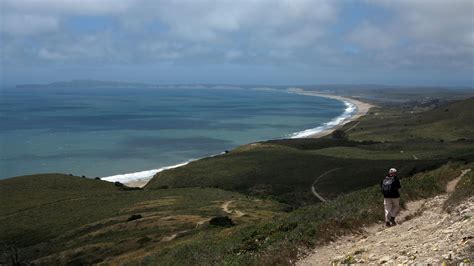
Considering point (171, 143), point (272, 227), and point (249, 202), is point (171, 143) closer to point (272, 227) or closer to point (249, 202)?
point (249, 202)

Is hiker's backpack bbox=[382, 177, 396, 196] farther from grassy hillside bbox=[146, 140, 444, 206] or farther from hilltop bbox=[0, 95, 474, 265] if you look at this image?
grassy hillside bbox=[146, 140, 444, 206]

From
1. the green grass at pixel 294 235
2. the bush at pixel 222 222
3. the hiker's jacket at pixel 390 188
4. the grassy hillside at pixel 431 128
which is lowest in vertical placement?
the grassy hillside at pixel 431 128

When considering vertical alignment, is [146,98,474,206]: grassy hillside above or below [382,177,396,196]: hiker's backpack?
below

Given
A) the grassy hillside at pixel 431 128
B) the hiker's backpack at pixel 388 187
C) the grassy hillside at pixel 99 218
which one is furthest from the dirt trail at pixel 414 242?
the grassy hillside at pixel 431 128

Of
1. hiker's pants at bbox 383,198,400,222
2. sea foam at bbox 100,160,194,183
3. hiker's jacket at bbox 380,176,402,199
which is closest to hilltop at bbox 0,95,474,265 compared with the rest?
hiker's pants at bbox 383,198,400,222

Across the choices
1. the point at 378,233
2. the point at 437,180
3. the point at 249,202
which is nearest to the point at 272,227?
the point at 378,233

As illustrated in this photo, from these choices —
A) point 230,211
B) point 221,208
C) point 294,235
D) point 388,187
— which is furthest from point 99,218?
point 388,187

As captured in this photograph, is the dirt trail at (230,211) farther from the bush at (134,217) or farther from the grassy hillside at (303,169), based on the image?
the grassy hillside at (303,169)
